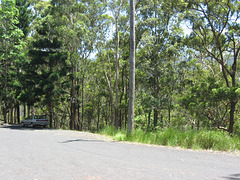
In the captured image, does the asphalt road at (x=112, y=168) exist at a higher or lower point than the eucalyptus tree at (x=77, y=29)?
lower

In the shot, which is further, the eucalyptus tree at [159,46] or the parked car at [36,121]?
the parked car at [36,121]

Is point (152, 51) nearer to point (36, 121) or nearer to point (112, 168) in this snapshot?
point (36, 121)

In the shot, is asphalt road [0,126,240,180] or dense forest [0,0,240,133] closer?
asphalt road [0,126,240,180]

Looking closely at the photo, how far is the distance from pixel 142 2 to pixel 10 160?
71.4ft

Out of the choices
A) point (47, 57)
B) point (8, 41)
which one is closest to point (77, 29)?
point (47, 57)

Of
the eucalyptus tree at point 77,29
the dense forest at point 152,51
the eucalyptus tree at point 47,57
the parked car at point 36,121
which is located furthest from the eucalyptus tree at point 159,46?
the parked car at point 36,121

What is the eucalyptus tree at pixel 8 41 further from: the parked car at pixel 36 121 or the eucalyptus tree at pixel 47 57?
the parked car at pixel 36 121

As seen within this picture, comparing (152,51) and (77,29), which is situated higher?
(77,29)

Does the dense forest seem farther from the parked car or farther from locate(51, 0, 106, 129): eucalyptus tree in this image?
the parked car

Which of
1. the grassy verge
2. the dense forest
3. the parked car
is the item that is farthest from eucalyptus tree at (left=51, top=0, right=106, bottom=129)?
the grassy verge

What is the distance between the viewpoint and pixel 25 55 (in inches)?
1153

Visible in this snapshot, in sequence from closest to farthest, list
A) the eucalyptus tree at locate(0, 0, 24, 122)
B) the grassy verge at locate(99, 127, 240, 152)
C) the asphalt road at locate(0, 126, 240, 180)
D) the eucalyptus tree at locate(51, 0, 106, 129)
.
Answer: the asphalt road at locate(0, 126, 240, 180) → the grassy verge at locate(99, 127, 240, 152) → the eucalyptus tree at locate(51, 0, 106, 129) → the eucalyptus tree at locate(0, 0, 24, 122)

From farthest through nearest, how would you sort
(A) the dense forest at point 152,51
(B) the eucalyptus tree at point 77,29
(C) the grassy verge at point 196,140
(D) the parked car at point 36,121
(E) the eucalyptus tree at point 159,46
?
1. (D) the parked car at point 36,121
2. (B) the eucalyptus tree at point 77,29
3. (E) the eucalyptus tree at point 159,46
4. (A) the dense forest at point 152,51
5. (C) the grassy verge at point 196,140

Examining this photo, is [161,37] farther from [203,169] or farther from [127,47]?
[203,169]
